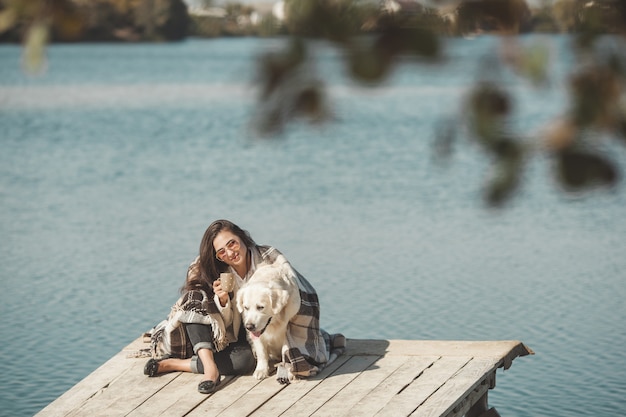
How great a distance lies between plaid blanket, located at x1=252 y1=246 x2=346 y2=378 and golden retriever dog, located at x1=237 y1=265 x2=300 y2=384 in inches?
1.6

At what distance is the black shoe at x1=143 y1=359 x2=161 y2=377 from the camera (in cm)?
499

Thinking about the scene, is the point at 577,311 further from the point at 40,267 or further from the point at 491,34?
the point at 491,34

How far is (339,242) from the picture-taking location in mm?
10062

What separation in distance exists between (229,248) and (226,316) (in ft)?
0.93

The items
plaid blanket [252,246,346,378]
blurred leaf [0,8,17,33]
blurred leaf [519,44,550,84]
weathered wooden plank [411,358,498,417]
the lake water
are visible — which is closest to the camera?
blurred leaf [519,44,550,84]

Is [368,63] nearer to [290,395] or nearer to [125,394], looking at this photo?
[290,395]

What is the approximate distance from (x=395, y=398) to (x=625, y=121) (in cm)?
331

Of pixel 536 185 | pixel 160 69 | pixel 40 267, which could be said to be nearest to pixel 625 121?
pixel 40 267

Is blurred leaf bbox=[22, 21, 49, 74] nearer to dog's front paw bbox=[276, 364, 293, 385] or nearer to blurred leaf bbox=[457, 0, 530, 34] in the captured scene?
blurred leaf bbox=[457, 0, 530, 34]

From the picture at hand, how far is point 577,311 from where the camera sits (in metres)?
8.26

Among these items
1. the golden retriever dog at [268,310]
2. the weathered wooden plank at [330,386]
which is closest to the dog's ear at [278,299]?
the golden retriever dog at [268,310]

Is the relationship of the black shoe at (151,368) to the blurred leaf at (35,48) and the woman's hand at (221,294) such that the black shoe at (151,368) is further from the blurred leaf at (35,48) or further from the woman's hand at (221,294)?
the blurred leaf at (35,48)

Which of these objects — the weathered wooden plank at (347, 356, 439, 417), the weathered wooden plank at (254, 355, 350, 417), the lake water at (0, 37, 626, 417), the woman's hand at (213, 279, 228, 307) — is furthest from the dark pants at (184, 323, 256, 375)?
the lake water at (0, 37, 626, 417)

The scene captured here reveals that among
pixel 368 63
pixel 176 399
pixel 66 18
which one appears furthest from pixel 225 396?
pixel 368 63
